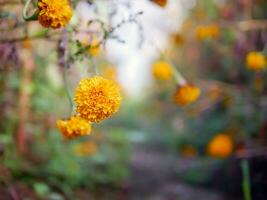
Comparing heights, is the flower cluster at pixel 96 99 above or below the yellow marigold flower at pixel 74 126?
below

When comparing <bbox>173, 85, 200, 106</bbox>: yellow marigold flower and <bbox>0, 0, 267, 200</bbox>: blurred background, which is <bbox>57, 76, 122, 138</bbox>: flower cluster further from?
<bbox>173, 85, 200, 106</bbox>: yellow marigold flower

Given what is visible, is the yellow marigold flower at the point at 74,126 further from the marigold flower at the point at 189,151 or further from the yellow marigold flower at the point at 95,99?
the marigold flower at the point at 189,151

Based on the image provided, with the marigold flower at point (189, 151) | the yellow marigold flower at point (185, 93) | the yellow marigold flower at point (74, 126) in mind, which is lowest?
the yellow marigold flower at point (74, 126)

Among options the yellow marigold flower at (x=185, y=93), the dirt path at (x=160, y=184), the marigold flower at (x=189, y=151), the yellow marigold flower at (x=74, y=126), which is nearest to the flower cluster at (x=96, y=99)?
the yellow marigold flower at (x=74, y=126)

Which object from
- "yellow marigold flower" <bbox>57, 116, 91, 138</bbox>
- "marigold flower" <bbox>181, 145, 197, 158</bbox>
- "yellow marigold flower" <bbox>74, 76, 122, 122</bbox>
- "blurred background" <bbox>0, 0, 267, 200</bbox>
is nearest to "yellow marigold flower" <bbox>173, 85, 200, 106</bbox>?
"blurred background" <bbox>0, 0, 267, 200</bbox>

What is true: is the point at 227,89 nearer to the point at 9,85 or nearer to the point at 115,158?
the point at 115,158
